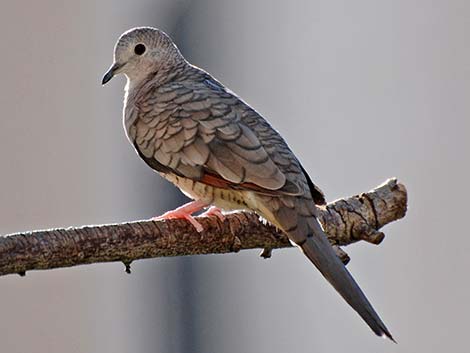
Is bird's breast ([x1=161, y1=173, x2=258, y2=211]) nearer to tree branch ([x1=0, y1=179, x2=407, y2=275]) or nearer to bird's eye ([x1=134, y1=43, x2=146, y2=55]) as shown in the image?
tree branch ([x1=0, y1=179, x2=407, y2=275])

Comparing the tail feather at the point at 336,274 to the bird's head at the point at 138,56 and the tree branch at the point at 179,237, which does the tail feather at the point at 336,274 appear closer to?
the tree branch at the point at 179,237

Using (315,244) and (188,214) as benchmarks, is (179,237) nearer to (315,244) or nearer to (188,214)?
(188,214)

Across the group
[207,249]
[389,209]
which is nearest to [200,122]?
[207,249]

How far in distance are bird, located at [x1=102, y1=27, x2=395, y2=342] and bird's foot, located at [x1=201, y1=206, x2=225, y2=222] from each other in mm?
10

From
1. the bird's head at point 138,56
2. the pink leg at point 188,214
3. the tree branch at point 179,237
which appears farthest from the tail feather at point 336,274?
the bird's head at point 138,56

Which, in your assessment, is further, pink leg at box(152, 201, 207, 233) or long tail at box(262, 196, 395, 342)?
Result: pink leg at box(152, 201, 207, 233)

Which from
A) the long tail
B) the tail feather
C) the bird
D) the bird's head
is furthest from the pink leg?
the bird's head

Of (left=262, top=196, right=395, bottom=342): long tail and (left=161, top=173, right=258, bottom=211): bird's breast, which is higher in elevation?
(left=161, top=173, right=258, bottom=211): bird's breast

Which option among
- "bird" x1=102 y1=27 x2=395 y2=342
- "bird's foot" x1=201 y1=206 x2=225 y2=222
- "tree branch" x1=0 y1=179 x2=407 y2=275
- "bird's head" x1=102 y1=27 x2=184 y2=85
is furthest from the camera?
"bird's head" x1=102 y1=27 x2=184 y2=85

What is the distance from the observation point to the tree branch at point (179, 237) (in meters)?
3.67

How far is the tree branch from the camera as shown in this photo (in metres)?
3.67

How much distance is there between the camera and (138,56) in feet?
15.5

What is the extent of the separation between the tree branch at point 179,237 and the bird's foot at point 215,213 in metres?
0.02

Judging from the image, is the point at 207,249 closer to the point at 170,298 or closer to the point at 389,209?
the point at 389,209
